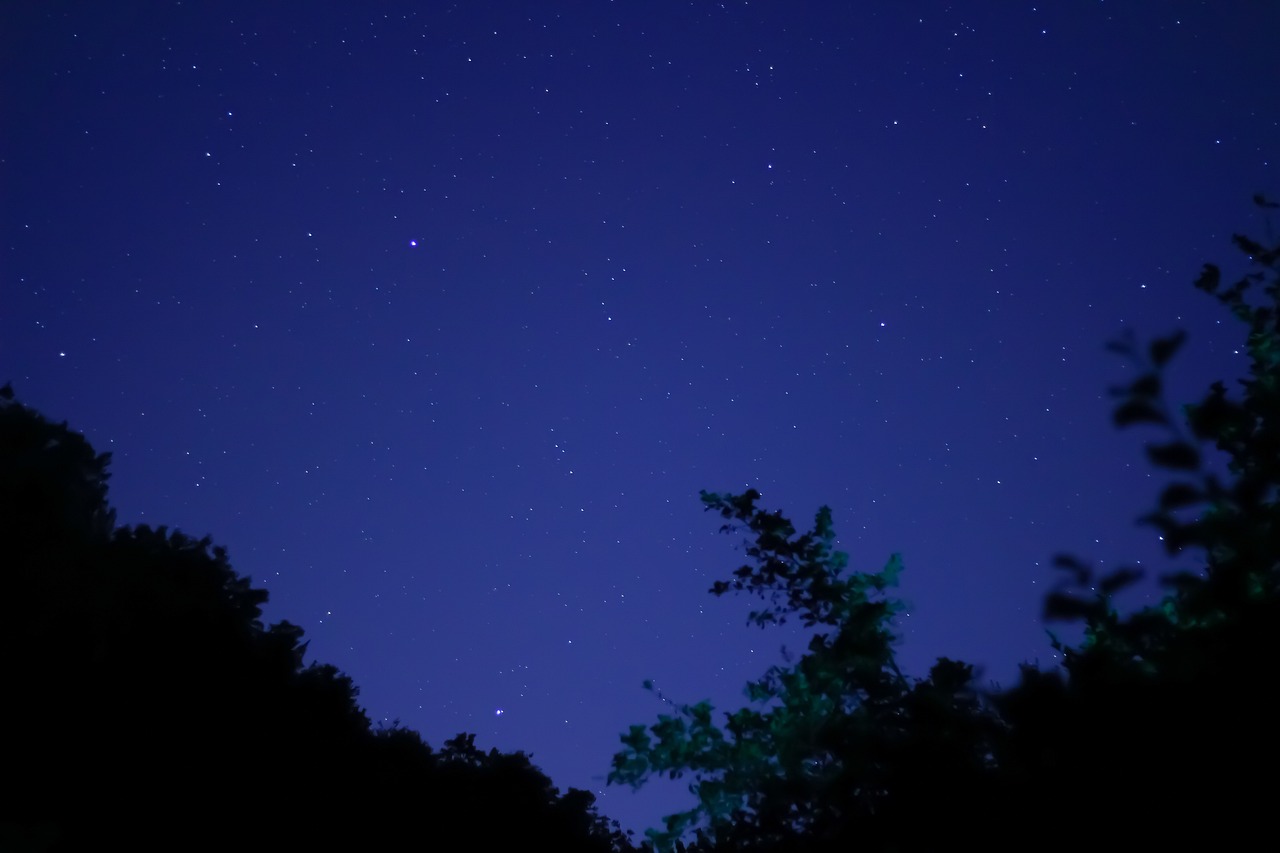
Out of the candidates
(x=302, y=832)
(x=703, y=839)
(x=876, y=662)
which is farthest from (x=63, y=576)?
(x=876, y=662)

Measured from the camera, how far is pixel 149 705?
11.0m

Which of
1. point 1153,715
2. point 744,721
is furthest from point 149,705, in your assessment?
point 1153,715

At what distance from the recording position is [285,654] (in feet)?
44.4

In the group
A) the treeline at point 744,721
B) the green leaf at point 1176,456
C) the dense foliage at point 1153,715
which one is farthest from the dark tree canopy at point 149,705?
the green leaf at point 1176,456

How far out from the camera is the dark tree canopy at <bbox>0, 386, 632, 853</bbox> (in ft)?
32.8

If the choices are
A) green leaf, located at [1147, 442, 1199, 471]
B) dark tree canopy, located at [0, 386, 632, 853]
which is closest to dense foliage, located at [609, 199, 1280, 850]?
green leaf, located at [1147, 442, 1199, 471]

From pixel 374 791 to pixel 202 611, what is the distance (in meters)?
4.05

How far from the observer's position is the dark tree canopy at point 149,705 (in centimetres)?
1001

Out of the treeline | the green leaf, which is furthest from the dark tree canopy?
the green leaf

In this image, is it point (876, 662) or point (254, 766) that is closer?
point (254, 766)

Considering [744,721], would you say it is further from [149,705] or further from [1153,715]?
[1153,715]

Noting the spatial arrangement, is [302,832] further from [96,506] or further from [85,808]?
[96,506]

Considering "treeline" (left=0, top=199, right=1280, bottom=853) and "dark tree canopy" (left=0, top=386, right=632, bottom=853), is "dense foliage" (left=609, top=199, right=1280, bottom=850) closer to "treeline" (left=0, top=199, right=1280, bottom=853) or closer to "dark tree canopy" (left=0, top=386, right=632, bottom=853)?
"treeline" (left=0, top=199, right=1280, bottom=853)

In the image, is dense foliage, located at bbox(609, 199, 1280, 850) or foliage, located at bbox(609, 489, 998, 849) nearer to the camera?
dense foliage, located at bbox(609, 199, 1280, 850)
